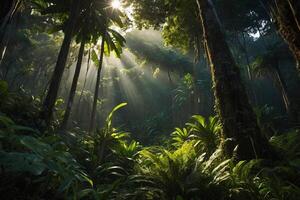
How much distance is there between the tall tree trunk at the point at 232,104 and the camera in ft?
20.6

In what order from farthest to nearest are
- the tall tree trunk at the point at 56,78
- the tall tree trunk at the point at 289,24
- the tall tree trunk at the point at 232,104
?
the tall tree trunk at the point at 56,78, the tall tree trunk at the point at 232,104, the tall tree trunk at the point at 289,24

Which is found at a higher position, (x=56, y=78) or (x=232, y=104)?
(x=56, y=78)

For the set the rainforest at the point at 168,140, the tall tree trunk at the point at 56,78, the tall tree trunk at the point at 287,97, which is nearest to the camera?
the rainforest at the point at 168,140

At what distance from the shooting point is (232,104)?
681 centimetres

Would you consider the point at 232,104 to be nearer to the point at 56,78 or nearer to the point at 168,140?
the point at 168,140

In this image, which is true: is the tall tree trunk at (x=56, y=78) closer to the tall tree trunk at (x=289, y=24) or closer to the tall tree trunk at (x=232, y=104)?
the tall tree trunk at (x=232, y=104)

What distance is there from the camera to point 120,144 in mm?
9180

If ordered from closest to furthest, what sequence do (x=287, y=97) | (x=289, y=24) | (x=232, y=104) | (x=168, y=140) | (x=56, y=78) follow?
(x=289, y=24) < (x=232, y=104) < (x=56, y=78) < (x=168, y=140) < (x=287, y=97)

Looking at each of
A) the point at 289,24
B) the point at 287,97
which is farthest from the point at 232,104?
the point at 287,97

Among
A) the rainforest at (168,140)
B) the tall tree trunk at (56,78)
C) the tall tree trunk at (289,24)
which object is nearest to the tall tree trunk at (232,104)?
the rainforest at (168,140)

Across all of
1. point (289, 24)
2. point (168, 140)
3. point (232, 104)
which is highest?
point (289, 24)

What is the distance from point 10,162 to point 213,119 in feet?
21.2

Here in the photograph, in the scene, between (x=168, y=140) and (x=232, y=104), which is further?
(x=168, y=140)

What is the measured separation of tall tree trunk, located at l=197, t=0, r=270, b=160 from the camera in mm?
6289
